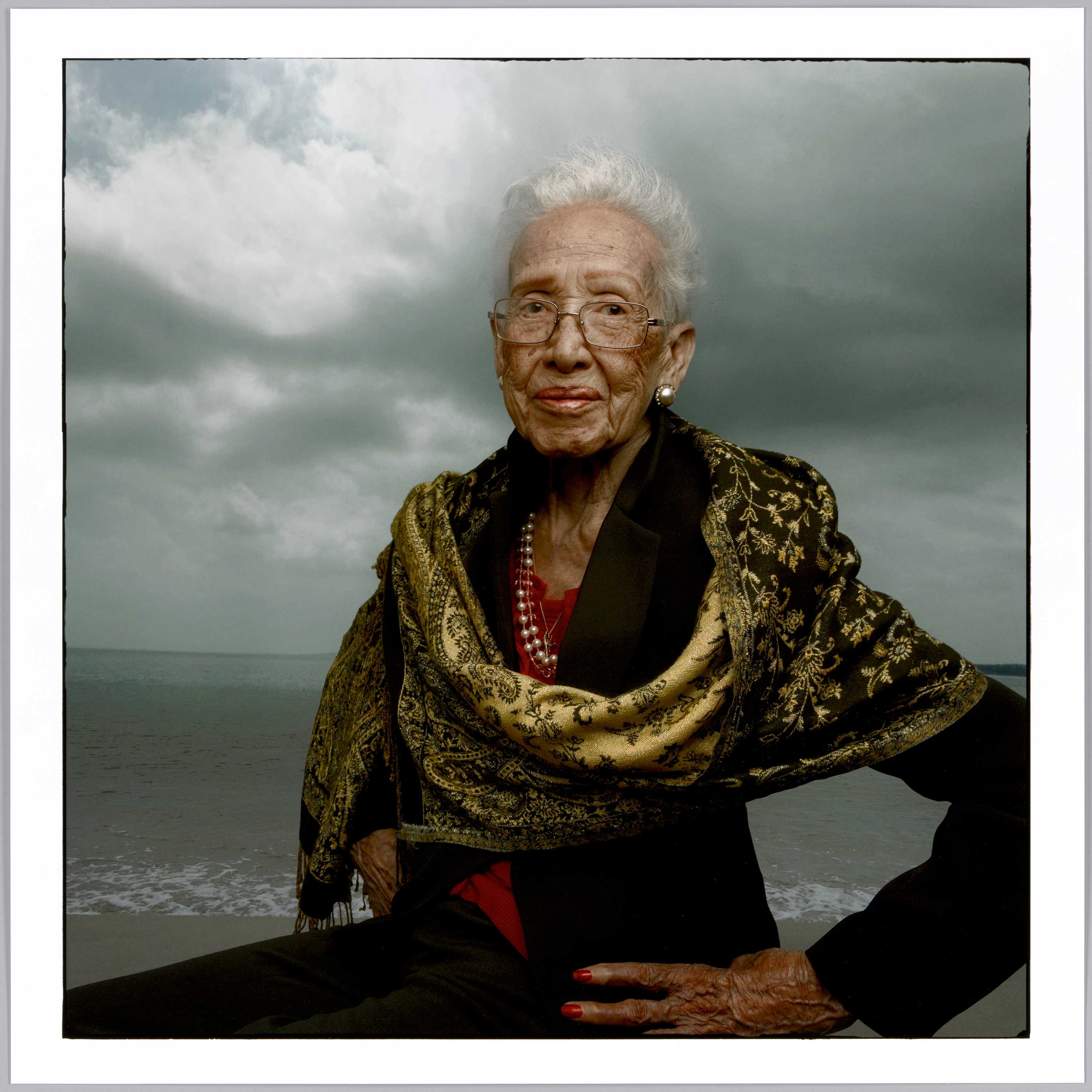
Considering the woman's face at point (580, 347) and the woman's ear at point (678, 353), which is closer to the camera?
the woman's face at point (580, 347)

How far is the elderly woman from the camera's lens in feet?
5.62

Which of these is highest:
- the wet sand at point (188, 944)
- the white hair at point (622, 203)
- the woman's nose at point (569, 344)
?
the white hair at point (622, 203)

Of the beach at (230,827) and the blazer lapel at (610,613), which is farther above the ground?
the blazer lapel at (610,613)

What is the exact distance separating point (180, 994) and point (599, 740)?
99 centimetres

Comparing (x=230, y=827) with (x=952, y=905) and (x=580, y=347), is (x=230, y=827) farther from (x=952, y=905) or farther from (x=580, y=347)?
(x=952, y=905)

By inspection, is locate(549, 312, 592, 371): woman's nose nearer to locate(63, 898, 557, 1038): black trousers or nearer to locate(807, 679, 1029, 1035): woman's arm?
locate(807, 679, 1029, 1035): woman's arm

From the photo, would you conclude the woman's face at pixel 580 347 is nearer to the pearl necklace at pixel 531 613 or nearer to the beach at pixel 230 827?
the pearl necklace at pixel 531 613

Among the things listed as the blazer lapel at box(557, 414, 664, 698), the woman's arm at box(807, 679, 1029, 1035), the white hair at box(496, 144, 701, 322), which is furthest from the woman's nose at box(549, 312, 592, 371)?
the woman's arm at box(807, 679, 1029, 1035)

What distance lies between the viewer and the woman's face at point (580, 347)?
184 centimetres

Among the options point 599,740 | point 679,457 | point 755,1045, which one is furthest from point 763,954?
point 679,457

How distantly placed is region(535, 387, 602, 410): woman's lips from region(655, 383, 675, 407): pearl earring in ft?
0.55

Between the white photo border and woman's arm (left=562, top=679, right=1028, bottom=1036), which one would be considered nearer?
woman's arm (left=562, top=679, right=1028, bottom=1036)
